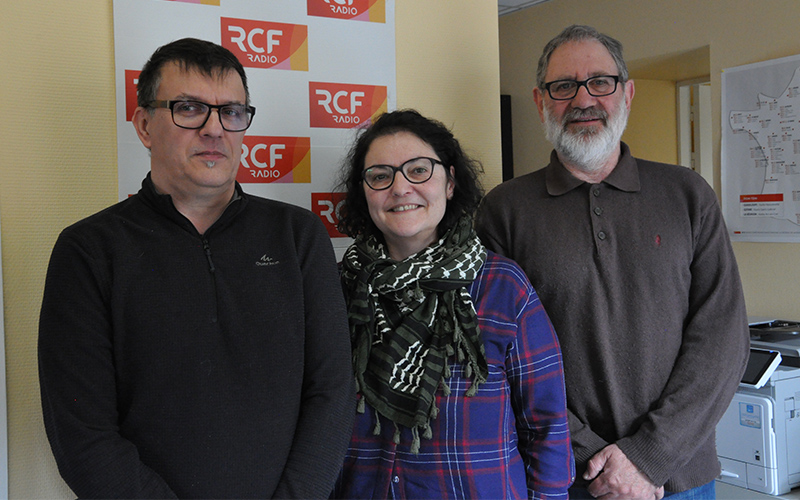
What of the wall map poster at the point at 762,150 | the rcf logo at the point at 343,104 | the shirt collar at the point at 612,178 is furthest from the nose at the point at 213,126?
the wall map poster at the point at 762,150

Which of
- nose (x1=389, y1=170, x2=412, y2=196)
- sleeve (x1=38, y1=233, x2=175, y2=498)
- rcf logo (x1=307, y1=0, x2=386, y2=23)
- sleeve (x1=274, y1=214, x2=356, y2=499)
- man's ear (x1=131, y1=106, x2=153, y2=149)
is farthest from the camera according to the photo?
rcf logo (x1=307, y1=0, x2=386, y2=23)

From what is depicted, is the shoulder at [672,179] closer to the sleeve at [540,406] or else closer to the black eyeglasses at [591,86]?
the black eyeglasses at [591,86]

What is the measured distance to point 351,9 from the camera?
81.7 inches

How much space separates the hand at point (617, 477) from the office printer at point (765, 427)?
4.74ft

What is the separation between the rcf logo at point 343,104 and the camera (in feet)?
6.66

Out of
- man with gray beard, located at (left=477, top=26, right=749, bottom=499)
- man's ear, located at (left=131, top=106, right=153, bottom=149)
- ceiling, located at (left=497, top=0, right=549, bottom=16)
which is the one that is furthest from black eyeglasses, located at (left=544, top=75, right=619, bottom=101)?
ceiling, located at (left=497, top=0, right=549, bottom=16)

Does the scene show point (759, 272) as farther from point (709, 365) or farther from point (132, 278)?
point (132, 278)

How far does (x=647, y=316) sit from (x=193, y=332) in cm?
109

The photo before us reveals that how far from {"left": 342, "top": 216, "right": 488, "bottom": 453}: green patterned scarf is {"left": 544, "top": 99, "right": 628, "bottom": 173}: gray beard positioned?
1.35 ft

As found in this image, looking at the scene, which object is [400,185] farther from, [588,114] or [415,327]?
[588,114]

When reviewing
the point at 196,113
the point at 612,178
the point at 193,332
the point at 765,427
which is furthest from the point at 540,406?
the point at 765,427

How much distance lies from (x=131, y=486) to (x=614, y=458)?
107 centimetres

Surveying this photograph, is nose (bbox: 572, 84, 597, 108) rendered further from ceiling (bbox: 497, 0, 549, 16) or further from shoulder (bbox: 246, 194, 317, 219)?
ceiling (bbox: 497, 0, 549, 16)

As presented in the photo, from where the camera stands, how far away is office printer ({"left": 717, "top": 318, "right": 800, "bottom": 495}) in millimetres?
2758
